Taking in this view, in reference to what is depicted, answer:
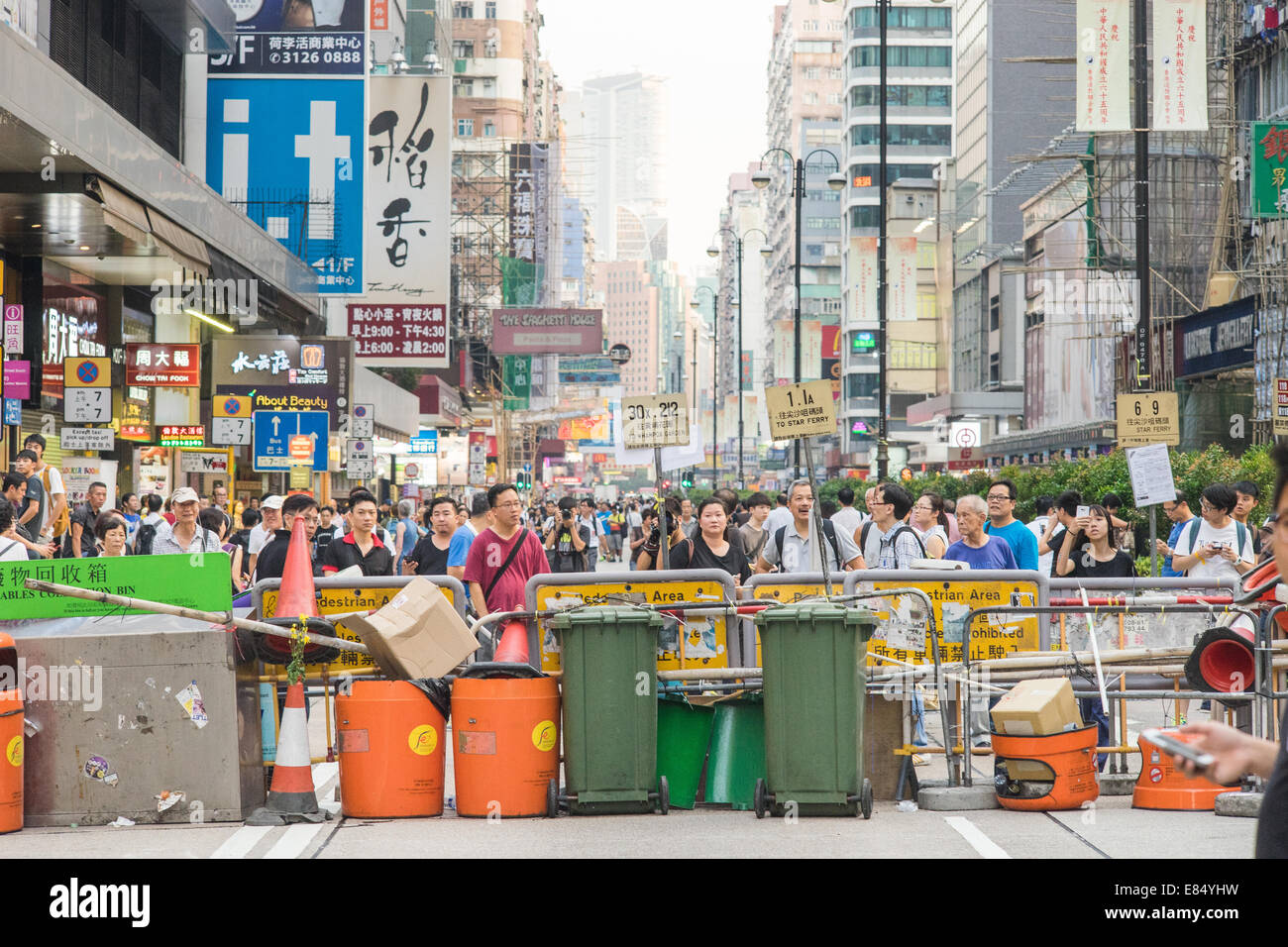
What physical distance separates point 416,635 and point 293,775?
1.02 meters

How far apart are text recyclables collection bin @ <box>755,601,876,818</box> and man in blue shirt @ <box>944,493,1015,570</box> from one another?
317cm

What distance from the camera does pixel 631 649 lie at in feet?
29.5

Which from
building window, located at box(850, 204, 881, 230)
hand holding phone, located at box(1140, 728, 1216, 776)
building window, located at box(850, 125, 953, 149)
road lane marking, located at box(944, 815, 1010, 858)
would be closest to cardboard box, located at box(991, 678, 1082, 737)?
road lane marking, located at box(944, 815, 1010, 858)

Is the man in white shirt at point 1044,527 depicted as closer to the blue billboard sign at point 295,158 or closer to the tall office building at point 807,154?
the blue billboard sign at point 295,158

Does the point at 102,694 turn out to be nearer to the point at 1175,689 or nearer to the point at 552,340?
the point at 1175,689

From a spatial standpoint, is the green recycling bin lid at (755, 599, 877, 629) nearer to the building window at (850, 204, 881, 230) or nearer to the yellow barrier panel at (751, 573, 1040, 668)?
the yellow barrier panel at (751, 573, 1040, 668)

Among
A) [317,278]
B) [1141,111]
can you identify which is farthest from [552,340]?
[1141,111]

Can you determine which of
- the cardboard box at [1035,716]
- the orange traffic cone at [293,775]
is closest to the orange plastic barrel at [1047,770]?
the cardboard box at [1035,716]

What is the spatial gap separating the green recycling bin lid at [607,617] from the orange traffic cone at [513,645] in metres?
0.88

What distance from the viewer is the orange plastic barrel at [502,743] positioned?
8.91m

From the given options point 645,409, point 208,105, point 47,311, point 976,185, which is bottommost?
point 645,409

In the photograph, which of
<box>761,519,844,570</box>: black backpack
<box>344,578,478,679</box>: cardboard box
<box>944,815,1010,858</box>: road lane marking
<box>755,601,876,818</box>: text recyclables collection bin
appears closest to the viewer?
<box>944,815,1010,858</box>: road lane marking

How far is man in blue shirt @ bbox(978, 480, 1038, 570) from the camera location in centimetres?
1237

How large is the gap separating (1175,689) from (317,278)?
19387 millimetres
